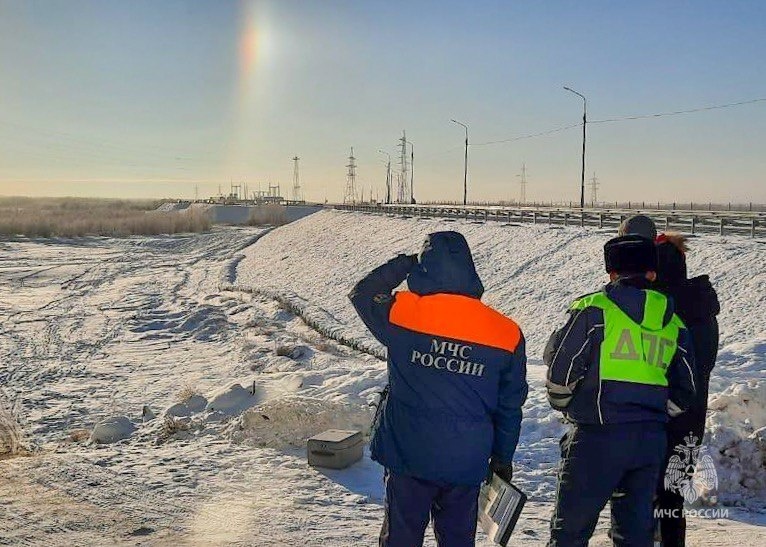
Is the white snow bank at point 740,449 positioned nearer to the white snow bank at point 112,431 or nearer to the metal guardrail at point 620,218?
the white snow bank at point 112,431

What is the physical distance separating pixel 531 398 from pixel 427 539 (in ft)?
13.2

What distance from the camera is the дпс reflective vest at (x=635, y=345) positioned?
12.2ft

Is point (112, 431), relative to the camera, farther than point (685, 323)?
Yes

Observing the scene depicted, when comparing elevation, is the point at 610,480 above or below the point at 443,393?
below

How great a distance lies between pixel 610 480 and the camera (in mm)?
3740

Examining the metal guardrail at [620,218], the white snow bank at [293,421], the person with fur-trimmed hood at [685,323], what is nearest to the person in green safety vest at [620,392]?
the person with fur-trimmed hood at [685,323]

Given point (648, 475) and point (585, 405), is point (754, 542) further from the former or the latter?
point (585, 405)

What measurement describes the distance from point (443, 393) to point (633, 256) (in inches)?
52.9

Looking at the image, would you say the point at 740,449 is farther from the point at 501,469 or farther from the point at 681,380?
the point at 501,469

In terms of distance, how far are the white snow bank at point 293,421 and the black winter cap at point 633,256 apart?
4.88m

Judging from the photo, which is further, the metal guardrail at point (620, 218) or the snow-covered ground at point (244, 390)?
the metal guardrail at point (620, 218)

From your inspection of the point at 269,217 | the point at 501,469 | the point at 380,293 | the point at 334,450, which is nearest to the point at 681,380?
the point at 501,469

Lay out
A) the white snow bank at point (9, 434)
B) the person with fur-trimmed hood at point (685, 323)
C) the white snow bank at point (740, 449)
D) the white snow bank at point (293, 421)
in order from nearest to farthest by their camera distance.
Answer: the person with fur-trimmed hood at point (685, 323) → the white snow bank at point (740, 449) → the white snow bank at point (293, 421) → the white snow bank at point (9, 434)

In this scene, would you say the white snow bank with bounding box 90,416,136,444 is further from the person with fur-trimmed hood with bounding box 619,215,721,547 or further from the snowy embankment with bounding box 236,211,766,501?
the person with fur-trimmed hood with bounding box 619,215,721,547
